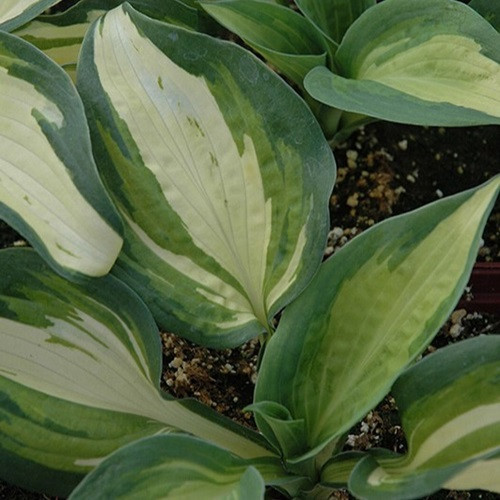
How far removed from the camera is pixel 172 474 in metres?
0.63

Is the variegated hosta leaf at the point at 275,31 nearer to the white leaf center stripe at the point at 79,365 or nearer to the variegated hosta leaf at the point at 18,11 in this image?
the variegated hosta leaf at the point at 18,11

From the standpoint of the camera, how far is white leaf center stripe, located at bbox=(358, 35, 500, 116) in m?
0.76

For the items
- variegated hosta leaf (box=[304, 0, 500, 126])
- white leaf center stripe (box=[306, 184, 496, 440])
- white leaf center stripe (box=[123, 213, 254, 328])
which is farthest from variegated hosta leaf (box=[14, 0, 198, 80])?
white leaf center stripe (box=[306, 184, 496, 440])

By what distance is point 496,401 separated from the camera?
0.61 metres

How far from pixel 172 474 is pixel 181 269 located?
0.60ft

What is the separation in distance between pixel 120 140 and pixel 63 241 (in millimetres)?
108

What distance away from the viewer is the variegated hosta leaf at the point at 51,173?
66cm

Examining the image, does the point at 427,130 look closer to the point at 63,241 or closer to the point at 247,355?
the point at 247,355

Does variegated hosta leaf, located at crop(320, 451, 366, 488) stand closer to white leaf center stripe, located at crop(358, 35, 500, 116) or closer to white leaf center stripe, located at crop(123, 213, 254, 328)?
white leaf center stripe, located at crop(123, 213, 254, 328)

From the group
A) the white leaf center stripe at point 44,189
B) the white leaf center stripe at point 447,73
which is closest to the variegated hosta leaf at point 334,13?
the white leaf center stripe at point 447,73

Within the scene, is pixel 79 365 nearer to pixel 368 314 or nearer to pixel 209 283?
pixel 209 283

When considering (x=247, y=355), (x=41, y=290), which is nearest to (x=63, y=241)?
(x=41, y=290)

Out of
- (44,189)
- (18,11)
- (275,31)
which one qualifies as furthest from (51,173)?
(275,31)

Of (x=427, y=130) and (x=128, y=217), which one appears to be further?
(x=427, y=130)
